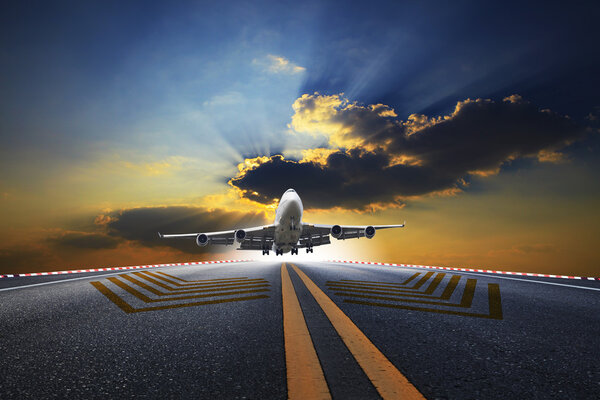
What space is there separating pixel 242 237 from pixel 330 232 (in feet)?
25.5

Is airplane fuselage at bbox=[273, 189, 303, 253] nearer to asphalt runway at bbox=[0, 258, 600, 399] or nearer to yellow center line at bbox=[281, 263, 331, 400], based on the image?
asphalt runway at bbox=[0, 258, 600, 399]

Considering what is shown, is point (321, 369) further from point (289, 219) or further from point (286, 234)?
point (286, 234)

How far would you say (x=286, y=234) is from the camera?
Result: 24.9m

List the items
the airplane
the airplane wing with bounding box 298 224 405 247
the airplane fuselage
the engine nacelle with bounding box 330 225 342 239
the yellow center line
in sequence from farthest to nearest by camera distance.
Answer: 1. the airplane wing with bounding box 298 224 405 247
2. the engine nacelle with bounding box 330 225 342 239
3. the airplane
4. the airplane fuselage
5. the yellow center line

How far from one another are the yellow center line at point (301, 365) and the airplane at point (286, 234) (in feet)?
60.5

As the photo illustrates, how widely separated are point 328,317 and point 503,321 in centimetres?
221

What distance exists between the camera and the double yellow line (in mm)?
1752

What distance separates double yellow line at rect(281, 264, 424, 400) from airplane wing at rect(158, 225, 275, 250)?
2246 cm

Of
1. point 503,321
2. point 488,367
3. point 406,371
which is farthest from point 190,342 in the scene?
point 503,321

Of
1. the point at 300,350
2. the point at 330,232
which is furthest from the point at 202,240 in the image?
the point at 300,350

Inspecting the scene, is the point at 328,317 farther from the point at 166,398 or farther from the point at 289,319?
the point at 166,398

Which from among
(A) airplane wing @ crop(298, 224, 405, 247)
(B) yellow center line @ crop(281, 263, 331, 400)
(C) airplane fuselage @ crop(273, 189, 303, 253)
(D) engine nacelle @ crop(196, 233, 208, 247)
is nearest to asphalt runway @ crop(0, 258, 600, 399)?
(B) yellow center line @ crop(281, 263, 331, 400)

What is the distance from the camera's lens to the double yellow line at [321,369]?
1.75 meters

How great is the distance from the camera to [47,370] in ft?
7.13
